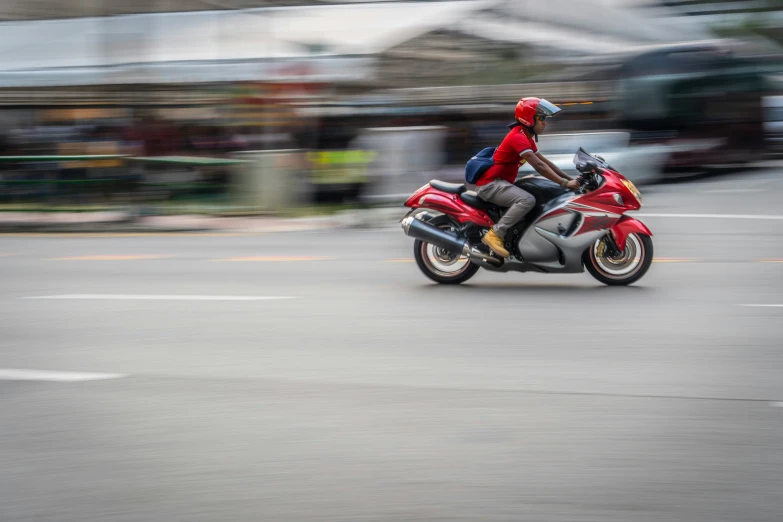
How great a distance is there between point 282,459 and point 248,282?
19.9 ft

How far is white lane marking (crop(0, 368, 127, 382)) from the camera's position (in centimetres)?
649

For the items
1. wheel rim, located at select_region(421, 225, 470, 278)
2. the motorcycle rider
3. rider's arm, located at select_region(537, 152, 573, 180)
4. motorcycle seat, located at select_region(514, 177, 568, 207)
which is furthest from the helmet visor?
wheel rim, located at select_region(421, 225, 470, 278)

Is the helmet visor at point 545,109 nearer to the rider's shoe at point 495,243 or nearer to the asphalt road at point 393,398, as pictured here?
the rider's shoe at point 495,243

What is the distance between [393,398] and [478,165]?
4.20 metres

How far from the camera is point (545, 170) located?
953 centimetres

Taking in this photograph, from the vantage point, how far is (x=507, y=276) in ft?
35.3

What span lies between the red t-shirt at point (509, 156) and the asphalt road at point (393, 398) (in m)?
0.98

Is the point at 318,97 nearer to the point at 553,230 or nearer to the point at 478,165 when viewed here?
the point at 478,165

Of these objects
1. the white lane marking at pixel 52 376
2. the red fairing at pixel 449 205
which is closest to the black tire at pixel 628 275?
the red fairing at pixel 449 205

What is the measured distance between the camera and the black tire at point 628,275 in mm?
9625

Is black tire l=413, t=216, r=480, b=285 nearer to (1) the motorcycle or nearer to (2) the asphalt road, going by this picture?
(1) the motorcycle

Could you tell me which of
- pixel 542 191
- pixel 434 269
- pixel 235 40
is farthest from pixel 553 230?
pixel 235 40

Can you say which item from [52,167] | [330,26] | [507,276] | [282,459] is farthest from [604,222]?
[330,26]

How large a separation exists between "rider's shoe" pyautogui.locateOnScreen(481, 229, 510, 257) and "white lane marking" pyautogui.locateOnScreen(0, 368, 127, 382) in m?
4.02
